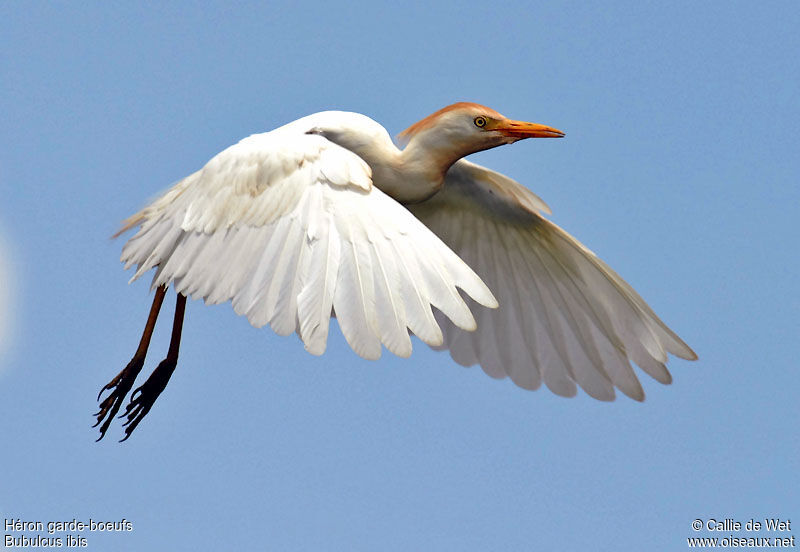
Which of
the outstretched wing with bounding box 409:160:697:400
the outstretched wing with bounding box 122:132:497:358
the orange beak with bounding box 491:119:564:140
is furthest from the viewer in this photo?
the outstretched wing with bounding box 409:160:697:400

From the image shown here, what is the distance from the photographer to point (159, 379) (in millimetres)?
8273

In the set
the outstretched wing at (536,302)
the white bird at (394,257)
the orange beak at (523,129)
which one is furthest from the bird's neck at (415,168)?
the outstretched wing at (536,302)

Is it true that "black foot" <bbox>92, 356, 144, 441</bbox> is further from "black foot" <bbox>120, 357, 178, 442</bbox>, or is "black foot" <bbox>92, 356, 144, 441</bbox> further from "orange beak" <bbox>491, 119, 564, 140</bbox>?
"orange beak" <bbox>491, 119, 564, 140</bbox>

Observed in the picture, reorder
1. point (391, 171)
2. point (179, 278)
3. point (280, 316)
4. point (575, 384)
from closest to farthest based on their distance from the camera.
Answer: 1. point (280, 316)
2. point (179, 278)
3. point (391, 171)
4. point (575, 384)

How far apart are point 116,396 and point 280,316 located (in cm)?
218

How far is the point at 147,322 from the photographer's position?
8211 millimetres

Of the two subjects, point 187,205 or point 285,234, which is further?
point 187,205

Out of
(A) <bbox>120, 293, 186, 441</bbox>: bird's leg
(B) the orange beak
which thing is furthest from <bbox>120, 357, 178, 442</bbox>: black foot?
(B) the orange beak

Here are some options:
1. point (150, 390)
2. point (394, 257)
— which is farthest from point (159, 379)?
point (394, 257)

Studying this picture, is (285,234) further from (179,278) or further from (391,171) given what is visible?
(391,171)

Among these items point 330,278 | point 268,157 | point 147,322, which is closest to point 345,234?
point 330,278

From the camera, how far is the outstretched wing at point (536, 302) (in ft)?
28.1

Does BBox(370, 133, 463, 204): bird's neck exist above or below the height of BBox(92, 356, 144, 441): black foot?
above

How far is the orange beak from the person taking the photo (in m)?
7.75
